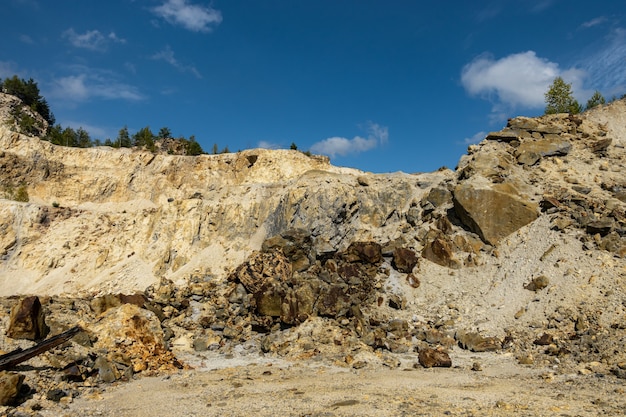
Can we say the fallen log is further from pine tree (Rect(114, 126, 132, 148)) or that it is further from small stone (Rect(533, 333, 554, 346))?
pine tree (Rect(114, 126, 132, 148))

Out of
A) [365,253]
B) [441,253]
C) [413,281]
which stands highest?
[441,253]

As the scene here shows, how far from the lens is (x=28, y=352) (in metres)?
13.4

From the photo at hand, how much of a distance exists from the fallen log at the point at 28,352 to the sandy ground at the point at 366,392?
266cm

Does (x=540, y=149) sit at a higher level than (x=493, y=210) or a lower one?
higher

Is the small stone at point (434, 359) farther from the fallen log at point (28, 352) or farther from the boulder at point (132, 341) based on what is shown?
the fallen log at point (28, 352)

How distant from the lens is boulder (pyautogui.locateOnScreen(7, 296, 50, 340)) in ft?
48.0

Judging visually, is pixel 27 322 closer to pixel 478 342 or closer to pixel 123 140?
pixel 478 342

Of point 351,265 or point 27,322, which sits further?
point 351,265

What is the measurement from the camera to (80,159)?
43.5 meters

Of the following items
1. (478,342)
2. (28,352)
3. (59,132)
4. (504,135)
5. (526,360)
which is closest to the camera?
(28,352)

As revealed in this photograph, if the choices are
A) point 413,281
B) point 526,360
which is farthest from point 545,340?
point 413,281

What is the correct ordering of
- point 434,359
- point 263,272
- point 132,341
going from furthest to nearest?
1. point 263,272
2. point 132,341
3. point 434,359

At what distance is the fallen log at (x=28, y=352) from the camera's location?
12737 mm

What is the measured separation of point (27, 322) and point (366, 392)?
13.3 meters
